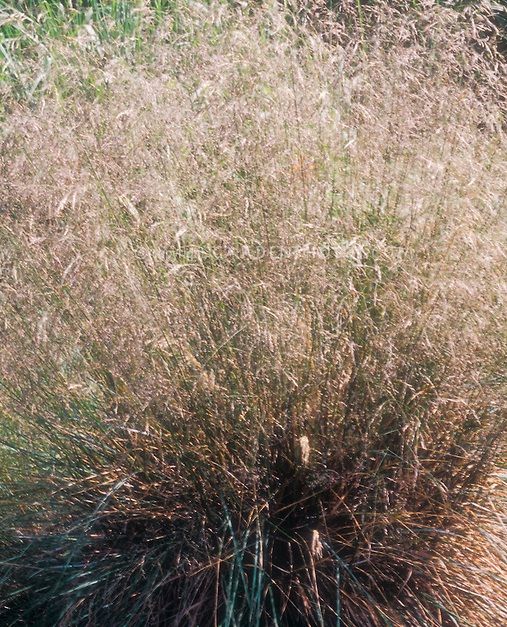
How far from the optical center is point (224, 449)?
89.7 inches

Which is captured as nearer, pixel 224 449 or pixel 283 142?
pixel 224 449

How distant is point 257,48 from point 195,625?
5.39ft

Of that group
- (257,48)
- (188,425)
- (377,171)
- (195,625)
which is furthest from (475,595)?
(257,48)

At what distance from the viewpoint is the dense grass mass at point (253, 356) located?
2.27m

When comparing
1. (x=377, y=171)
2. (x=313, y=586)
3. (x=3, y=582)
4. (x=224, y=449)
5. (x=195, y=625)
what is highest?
(x=377, y=171)

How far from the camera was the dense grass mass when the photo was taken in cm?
227

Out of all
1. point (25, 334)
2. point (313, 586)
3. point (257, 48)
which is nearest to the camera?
point (313, 586)

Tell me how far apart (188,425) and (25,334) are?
0.51 metres

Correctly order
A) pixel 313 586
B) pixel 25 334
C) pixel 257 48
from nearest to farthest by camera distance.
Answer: pixel 313 586, pixel 25 334, pixel 257 48

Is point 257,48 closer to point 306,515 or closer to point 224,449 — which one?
point 224,449

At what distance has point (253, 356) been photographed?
2.28m

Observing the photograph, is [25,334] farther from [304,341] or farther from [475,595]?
[475,595]

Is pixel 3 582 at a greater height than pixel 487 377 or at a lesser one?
lesser

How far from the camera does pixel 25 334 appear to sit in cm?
237
